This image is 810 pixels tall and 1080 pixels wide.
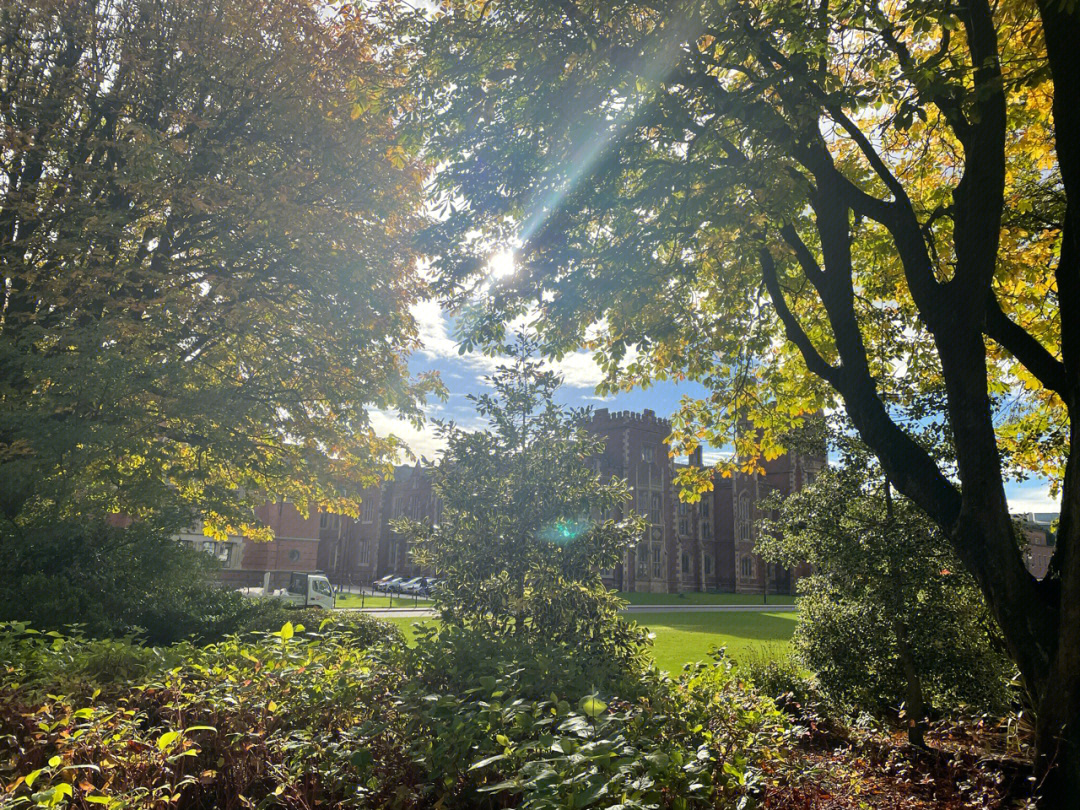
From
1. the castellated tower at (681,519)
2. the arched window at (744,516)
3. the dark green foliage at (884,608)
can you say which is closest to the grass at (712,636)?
the dark green foliage at (884,608)

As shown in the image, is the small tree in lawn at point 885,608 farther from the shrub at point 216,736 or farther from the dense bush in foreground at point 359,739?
the shrub at point 216,736

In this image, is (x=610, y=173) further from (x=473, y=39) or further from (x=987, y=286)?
(x=987, y=286)

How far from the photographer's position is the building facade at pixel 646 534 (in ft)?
163

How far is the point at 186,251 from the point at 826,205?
1271cm

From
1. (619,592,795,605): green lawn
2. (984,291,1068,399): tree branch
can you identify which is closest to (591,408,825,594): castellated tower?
(619,592,795,605): green lawn

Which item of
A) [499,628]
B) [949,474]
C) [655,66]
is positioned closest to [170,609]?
[499,628]

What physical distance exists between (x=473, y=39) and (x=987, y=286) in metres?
5.77

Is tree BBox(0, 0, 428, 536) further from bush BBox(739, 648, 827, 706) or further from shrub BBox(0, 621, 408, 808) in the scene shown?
bush BBox(739, 648, 827, 706)

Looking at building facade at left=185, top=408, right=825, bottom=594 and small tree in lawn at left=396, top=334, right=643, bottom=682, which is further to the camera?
building facade at left=185, top=408, right=825, bottom=594

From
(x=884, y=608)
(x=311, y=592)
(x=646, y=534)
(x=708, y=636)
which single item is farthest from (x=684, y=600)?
(x=884, y=608)

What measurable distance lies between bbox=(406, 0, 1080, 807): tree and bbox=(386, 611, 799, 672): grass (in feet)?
21.2

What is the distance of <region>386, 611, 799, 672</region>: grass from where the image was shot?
14927mm

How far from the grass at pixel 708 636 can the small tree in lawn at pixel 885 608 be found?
2316 mm

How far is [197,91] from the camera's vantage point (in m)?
13.3
